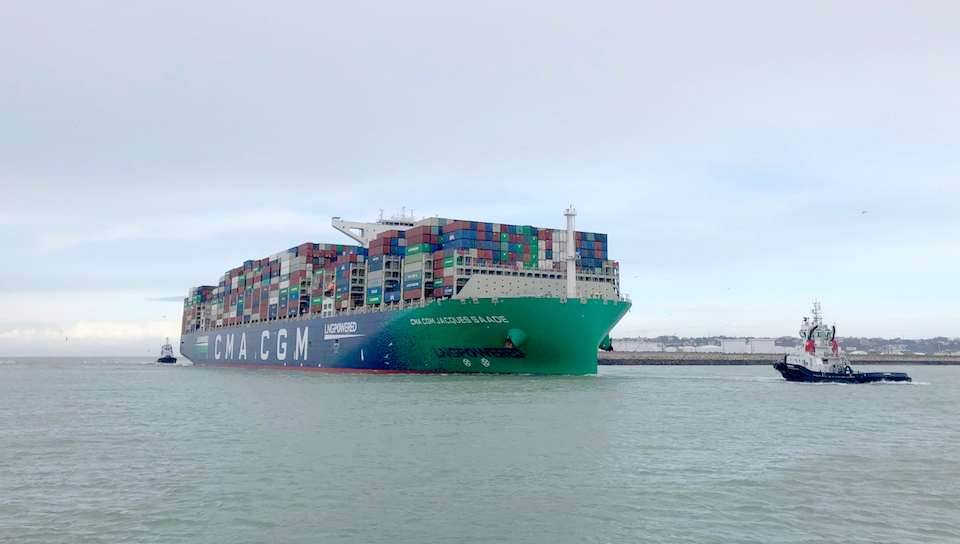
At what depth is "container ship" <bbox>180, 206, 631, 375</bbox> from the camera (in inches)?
1923

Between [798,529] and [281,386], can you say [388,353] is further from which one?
[798,529]

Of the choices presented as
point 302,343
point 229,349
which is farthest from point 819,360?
point 229,349

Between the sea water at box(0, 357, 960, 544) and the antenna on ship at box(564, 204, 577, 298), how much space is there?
20087 millimetres

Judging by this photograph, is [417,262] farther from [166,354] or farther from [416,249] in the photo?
[166,354]

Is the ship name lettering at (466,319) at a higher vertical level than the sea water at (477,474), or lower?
higher

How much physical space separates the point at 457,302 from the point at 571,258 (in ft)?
31.6

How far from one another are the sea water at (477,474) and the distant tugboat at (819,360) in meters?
21.5

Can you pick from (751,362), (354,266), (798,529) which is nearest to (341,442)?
(798,529)

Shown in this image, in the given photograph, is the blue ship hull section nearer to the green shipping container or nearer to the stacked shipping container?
the stacked shipping container

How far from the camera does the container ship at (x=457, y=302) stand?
48.8 metres

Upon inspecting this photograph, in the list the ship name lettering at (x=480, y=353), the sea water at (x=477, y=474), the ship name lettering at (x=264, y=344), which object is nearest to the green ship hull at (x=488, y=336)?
the ship name lettering at (x=480, y=353)

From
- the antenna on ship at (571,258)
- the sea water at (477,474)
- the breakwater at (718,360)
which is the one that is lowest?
the sea water at (477,474)

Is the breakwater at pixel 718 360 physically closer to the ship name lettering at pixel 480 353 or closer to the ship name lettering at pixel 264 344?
the ship name lettering at pixel 264 344

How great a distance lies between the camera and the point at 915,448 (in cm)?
2159
